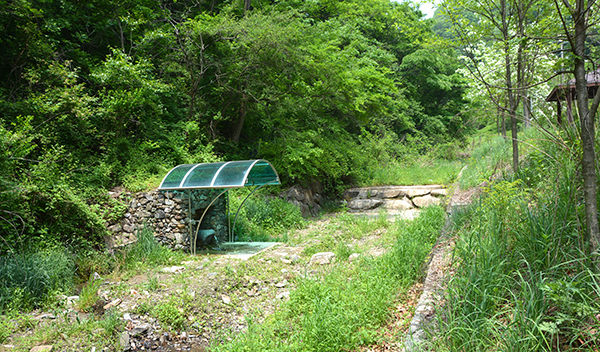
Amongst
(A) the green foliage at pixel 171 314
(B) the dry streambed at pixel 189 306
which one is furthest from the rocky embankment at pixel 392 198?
(A) the green foliage at pixel 171 314

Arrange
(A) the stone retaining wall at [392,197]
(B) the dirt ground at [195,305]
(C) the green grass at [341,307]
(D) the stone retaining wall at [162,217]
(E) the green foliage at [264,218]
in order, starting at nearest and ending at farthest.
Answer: (C) the green grass at [341,307] → (B) the dirt ground at [195,305] → (D) the stone retaining wall at [162,217] → (E) the green foliage at [264,218] → (A) the stone retaining wall at [392,197]

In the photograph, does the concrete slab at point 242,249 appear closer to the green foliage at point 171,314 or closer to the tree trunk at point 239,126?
the green foliage at point 171,314

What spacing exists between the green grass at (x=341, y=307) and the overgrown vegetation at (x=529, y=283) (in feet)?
2.68

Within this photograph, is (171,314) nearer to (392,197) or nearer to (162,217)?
(162,217)

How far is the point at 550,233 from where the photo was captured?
2.75 meters

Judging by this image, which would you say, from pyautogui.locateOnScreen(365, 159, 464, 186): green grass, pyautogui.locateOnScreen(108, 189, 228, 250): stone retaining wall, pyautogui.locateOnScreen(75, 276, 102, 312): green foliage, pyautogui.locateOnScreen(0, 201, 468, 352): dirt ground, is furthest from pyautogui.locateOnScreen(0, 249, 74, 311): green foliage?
pyautogui.locateOnScreen(365, 159, 464, 186): green grass

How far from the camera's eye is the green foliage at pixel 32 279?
450cm

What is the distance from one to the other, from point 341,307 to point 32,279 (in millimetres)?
4052

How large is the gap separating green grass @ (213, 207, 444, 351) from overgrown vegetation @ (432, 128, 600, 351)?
0.82 metres

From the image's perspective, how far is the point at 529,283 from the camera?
2.63m

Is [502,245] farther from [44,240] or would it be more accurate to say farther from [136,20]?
[136,20]

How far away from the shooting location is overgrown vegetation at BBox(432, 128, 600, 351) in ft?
7.21

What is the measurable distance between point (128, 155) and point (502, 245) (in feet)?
24.0

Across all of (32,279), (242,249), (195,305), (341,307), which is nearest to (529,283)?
(341,307)
